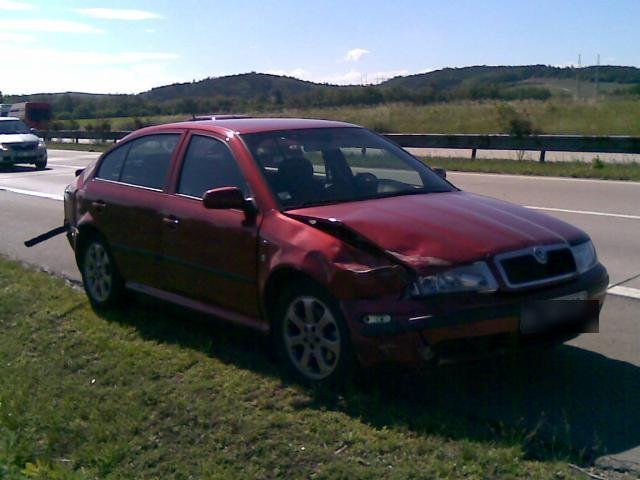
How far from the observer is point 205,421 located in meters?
5.05

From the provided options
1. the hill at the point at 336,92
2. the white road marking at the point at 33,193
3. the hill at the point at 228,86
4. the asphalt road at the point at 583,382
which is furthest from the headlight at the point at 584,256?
the hill at the point at 228,86

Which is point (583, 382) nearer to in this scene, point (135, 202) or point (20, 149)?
point (135, 202)

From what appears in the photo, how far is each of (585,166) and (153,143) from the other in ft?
50.0

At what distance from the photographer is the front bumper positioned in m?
4.87

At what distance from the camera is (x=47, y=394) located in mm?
5820

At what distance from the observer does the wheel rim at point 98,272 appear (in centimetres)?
744

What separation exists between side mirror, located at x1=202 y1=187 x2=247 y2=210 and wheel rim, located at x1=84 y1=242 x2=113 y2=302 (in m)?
1.95

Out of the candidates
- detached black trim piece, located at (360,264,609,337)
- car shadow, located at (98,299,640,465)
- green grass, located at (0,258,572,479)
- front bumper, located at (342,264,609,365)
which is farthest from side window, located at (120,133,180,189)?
detached black trim piece, located at (360,264,609,337)

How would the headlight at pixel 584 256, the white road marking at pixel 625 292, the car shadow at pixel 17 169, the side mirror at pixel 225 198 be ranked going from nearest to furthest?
the headlight at pixel 584 256 → the side mirror at pixel 225 198 → the white road marking at pixel 625 292 → the car shadow at pixel 17 169

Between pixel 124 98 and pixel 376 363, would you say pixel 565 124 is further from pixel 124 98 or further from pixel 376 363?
pixel 124 98

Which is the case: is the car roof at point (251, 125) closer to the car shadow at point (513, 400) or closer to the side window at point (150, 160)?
the side window at point (150, 160)

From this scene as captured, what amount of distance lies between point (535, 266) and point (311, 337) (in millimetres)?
1336

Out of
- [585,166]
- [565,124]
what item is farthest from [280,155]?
[565,124]

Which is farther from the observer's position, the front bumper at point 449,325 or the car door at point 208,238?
the car door at point 208,238
